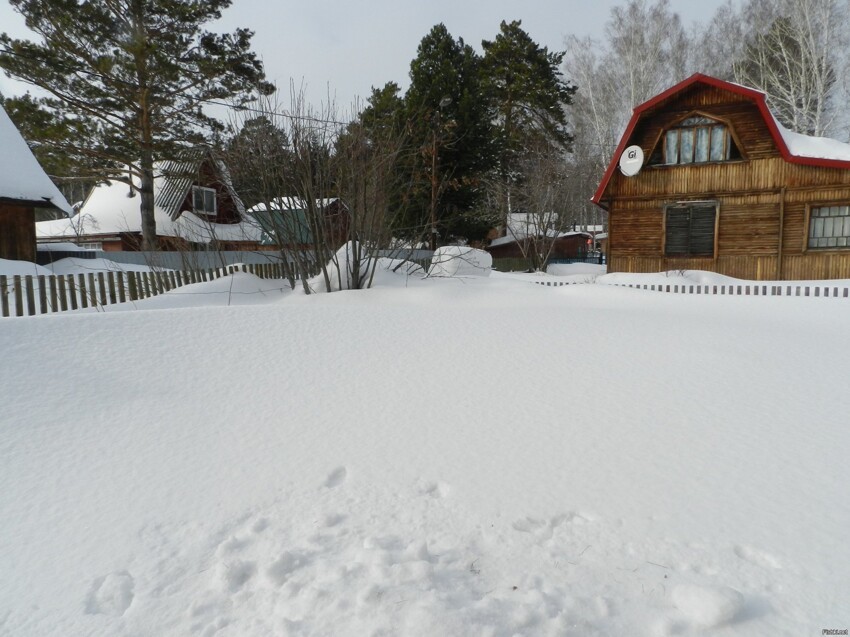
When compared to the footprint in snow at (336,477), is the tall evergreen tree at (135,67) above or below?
above

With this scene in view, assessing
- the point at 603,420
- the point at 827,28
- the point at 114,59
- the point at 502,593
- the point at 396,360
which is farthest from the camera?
the point at 827,28

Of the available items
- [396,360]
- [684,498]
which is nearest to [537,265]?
[396,360]

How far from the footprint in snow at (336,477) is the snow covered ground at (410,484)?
11 mm

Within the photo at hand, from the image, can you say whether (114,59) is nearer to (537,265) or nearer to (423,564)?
(537,265)

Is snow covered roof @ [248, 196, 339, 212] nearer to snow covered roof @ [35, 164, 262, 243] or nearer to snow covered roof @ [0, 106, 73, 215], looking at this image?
snow covered roof @ [0, 106, 73, 215]

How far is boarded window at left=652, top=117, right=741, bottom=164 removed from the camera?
14.7 metres

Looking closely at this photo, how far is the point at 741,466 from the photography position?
8.73 feet

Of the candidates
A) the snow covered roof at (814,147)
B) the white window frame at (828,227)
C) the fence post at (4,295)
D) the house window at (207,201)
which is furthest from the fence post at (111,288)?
the house window at (207,201)

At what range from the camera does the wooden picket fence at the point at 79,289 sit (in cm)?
696

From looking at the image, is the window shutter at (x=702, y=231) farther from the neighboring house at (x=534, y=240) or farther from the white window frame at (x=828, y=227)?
the neighboring house at (x=534, y=240)

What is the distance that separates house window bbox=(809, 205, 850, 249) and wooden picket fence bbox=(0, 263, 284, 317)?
1443 centimetres

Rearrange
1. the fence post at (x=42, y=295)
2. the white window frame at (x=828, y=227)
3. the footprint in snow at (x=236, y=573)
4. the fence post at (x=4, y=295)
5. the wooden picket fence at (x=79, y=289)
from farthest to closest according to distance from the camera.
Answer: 1. the white window frame at (x=828, y=227)
2. the fence post at (x=42, y=295)
3. the wooden picket fence at (x=79, y=289)
4. the fence post at (x=4, y=295)
5. the footprint in snow at (x=236, y=573)

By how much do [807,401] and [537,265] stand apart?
891 inches

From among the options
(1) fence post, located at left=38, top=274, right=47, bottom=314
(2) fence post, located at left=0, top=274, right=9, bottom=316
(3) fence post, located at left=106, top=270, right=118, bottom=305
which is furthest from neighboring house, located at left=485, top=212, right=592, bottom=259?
(2) fence post, located at left=0, top=274, right=9, bottom=316
